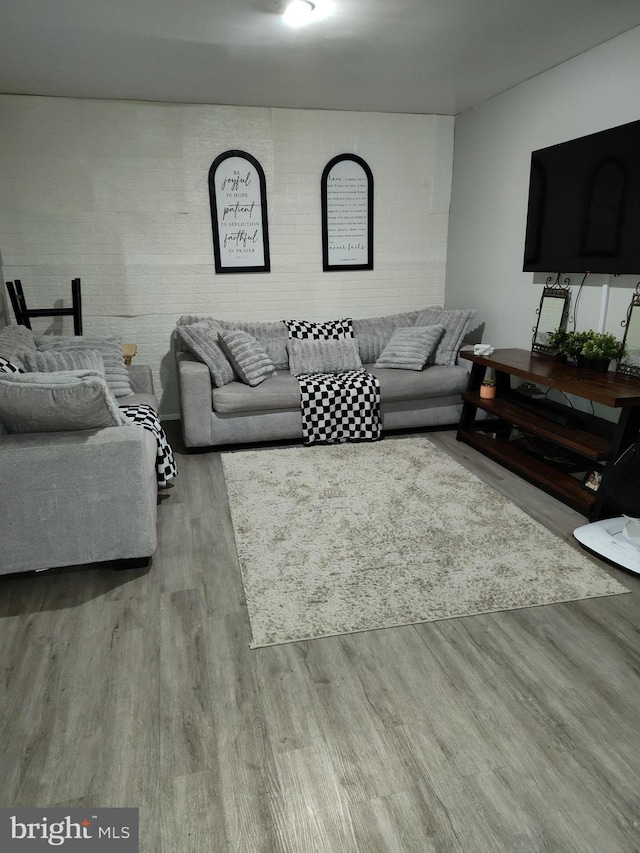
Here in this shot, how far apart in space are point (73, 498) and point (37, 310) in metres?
2.50

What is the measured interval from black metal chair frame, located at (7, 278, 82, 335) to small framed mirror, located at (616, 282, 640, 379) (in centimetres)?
366

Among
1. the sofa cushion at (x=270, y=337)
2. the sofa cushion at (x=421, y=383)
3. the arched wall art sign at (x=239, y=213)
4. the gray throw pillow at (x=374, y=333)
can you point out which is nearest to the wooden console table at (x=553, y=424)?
the sofa cushion at (x=421, y=383)

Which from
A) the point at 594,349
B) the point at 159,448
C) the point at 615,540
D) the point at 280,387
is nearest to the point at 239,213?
the point at 280,387

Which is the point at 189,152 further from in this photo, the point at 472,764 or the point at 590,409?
the point at 472,764

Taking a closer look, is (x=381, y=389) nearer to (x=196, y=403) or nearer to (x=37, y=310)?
(x=196, y=403)

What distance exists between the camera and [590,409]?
3543mm

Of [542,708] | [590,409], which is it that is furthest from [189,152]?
[542,708]

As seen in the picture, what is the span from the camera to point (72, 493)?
2.21m

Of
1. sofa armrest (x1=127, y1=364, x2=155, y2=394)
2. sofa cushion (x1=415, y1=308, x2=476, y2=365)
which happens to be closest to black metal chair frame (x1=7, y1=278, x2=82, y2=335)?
sofa armrest (x1=127, y1=364, x2=155, y2=394)

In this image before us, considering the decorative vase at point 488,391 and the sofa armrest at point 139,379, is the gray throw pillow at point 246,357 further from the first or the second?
the decorative vase at point 488,391

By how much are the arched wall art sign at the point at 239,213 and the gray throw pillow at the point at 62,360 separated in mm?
1705

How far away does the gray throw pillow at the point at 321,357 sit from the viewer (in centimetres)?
434

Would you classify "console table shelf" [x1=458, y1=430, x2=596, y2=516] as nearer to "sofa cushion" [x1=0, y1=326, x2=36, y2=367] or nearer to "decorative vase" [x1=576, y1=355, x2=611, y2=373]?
"decorative vase" [x1=576, y1=355, x2=611, y2=373]

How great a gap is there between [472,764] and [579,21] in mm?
3426
